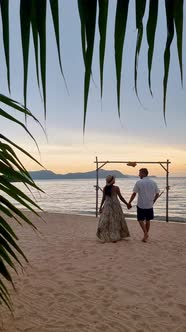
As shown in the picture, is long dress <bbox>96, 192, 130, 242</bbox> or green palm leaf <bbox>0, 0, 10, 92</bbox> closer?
green palm leaf <bbox>0, 0, 10, 92</bbox>

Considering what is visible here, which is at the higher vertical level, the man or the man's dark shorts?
the man

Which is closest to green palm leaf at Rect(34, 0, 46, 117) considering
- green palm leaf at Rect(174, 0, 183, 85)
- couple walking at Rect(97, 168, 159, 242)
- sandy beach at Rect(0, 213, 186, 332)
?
green palm leaf at Rect(174, 0, 183, 85)

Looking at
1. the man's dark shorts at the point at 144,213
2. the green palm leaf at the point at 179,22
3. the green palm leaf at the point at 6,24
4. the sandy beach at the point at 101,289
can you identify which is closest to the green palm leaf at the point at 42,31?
the green palm leaf at the point at 6,24

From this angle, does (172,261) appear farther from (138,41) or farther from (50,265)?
(138,41)

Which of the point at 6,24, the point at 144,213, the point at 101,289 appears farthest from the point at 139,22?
the point at 144,213

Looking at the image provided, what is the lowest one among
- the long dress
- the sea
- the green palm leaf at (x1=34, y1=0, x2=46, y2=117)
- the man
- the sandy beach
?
the sea

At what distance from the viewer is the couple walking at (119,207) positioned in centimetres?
878

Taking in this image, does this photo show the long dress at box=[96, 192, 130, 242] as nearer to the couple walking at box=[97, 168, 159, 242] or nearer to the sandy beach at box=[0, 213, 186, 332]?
the couple walking at box=[97, 168, 159, 242]

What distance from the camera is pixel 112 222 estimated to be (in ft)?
29.9

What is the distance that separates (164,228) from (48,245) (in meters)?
4.79

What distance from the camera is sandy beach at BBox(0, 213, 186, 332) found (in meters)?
4.17

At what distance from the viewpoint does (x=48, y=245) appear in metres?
9.61

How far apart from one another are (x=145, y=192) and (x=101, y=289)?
3714 millimetres

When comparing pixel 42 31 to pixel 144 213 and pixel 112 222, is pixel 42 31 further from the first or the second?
pixel 112 222
